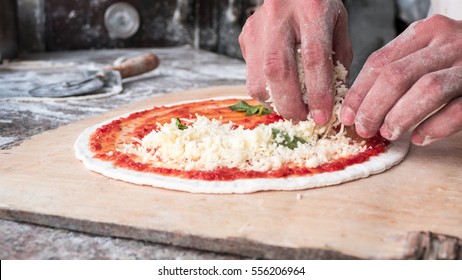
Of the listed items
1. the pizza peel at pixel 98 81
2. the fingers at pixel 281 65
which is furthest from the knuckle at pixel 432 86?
the pizza peel at pixel 98 81

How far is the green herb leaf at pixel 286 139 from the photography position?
1.84 meters

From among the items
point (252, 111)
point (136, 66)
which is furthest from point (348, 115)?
point (136, 66)

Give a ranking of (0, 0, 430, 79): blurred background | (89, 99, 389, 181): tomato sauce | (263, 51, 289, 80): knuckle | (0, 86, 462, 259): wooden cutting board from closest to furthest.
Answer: (0, 86, 462, 259): wooden cutting board, (89, 99, 389, 181): tomato sauce, (263, 51, 289, 80): knuckle, (0, 0, 430, 79): blurred background

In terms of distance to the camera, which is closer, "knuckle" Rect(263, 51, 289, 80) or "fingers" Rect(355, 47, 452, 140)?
"fingers" Rect(355, 47, 452, 140)

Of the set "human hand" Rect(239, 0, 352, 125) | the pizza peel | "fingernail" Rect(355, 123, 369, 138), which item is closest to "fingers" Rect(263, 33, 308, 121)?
"human hand" Rect(239, 0, 352, 125)

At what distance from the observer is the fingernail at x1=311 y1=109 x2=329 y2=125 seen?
182 cm

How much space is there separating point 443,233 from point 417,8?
7.69 feet

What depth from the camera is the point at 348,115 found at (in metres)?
1.76

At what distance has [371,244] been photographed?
1241mm

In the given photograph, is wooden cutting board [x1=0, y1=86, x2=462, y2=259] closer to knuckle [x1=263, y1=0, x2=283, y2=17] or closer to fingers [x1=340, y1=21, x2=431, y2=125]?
fingers [x1=340, y1=21, x2=431, y2=125]

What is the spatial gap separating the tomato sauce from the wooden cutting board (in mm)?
97

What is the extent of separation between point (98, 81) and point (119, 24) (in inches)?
79.2

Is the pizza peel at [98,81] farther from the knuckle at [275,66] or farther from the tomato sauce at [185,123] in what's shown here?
the knuckle at [275,66]

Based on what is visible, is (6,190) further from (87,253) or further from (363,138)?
(363,138)
